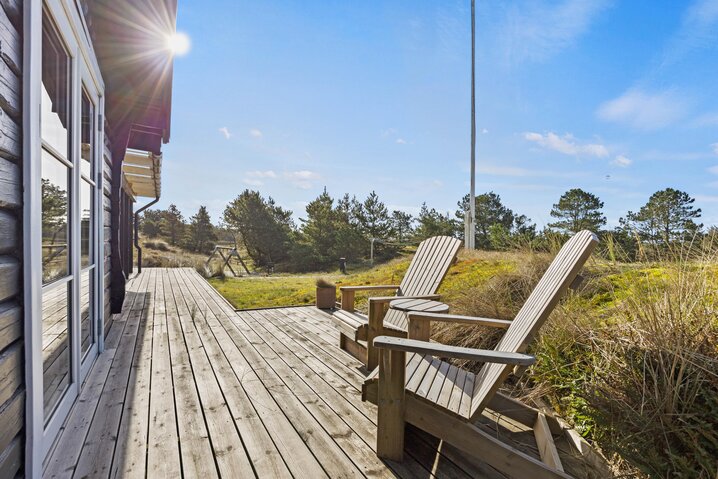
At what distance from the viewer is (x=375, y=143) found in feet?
38.8

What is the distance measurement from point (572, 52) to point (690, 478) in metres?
7.19

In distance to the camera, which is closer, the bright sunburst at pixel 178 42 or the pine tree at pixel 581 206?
the bright sunburst at pixel 178 42

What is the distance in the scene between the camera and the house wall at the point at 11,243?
88 centimetres

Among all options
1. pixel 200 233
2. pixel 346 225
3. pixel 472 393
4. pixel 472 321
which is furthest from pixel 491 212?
pixel 200 233

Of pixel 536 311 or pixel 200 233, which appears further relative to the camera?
pixel 200 233

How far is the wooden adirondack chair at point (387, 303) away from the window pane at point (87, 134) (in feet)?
6.99

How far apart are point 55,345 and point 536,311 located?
7.36ft

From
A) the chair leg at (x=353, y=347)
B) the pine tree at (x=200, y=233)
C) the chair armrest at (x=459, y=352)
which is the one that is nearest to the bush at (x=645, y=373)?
the chair armrest at (x=459, y=352)

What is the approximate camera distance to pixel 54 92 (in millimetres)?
1432

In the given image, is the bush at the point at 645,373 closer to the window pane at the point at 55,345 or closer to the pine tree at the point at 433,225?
the window pane at the point at 55,345

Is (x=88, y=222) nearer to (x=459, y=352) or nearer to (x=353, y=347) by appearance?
(x=353, y=347)

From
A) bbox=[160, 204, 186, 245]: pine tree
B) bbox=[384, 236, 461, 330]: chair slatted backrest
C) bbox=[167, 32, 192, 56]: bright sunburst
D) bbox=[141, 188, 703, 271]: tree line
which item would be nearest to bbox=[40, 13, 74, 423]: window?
bbox=[167, 32, 192, 56]: bright sunburst

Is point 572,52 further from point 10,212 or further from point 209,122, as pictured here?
point 209,122

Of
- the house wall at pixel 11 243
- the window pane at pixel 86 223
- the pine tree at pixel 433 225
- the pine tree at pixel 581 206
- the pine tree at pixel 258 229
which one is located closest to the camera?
the house wall at pixel 11 243
